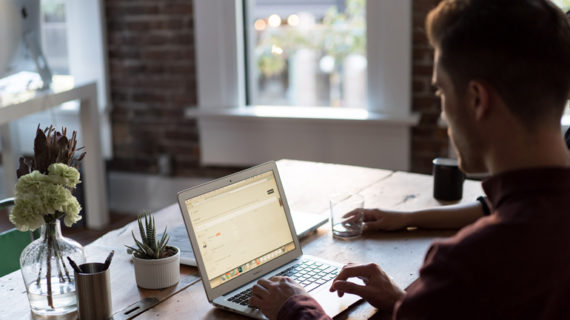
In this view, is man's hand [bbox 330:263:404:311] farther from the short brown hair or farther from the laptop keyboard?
the short brown hair

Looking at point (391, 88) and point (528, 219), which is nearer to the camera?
point (528, 219)

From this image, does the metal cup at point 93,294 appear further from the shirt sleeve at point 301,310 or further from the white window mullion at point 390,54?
the white window mullion at point 390,54

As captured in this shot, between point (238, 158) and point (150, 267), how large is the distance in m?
2.37

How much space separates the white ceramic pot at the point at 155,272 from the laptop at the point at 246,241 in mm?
117

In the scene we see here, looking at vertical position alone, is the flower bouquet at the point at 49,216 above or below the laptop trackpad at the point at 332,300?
above

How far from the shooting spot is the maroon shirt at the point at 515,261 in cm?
98

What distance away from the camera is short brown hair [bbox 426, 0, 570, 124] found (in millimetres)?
1018

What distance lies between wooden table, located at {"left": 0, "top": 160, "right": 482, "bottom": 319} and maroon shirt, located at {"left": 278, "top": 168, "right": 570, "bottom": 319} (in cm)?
40

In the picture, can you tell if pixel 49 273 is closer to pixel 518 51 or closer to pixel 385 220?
pixel 385 220

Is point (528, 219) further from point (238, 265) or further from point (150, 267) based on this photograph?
point (150, 267)

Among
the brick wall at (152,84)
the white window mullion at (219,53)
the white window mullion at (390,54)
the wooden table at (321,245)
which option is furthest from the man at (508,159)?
the brick wall at (152,84)

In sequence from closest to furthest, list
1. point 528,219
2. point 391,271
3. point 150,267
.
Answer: point 528,219 < point 150,267 < point 391,271

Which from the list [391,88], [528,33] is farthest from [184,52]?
[528,33]

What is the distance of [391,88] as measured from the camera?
11.4 feet
